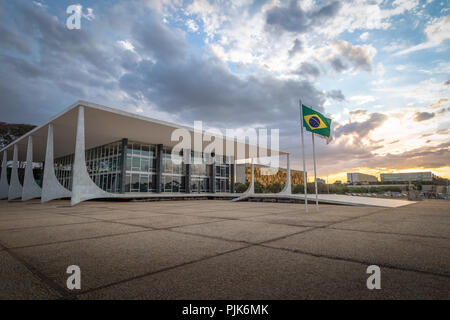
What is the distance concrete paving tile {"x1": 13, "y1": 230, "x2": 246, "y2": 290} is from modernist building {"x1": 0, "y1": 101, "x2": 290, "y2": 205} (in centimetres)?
1488

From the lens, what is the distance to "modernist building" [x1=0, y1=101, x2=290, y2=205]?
18406 millimetres

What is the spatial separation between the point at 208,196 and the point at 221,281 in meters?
28.8

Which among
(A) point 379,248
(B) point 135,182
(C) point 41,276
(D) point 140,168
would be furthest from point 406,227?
(D) point 140,168

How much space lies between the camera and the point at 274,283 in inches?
88.4

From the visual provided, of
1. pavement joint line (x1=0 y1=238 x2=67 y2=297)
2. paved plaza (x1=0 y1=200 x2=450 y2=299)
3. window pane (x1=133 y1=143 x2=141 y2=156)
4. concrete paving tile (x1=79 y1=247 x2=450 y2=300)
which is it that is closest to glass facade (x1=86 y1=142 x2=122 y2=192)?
window pane (x1=133 y1=143 x2=141 y2=156)

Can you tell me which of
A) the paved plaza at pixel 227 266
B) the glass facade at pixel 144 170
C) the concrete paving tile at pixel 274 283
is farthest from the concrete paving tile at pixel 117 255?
the glass facade at pixel 144 170

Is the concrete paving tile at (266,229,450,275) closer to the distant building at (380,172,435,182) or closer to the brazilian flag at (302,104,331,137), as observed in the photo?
the brazilian flag at (302,104,331,137)

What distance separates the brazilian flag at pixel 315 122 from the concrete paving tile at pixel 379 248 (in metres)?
6.92

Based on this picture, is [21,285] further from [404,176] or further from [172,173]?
[404,176]

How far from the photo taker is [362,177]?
444 ft

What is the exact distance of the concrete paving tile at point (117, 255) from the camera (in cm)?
259

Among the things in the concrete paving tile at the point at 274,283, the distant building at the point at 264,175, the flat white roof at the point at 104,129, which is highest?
the flat white roof at the point at 104,129

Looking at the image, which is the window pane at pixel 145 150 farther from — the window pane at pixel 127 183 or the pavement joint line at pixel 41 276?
the pavement joint line at pixel 41 276
